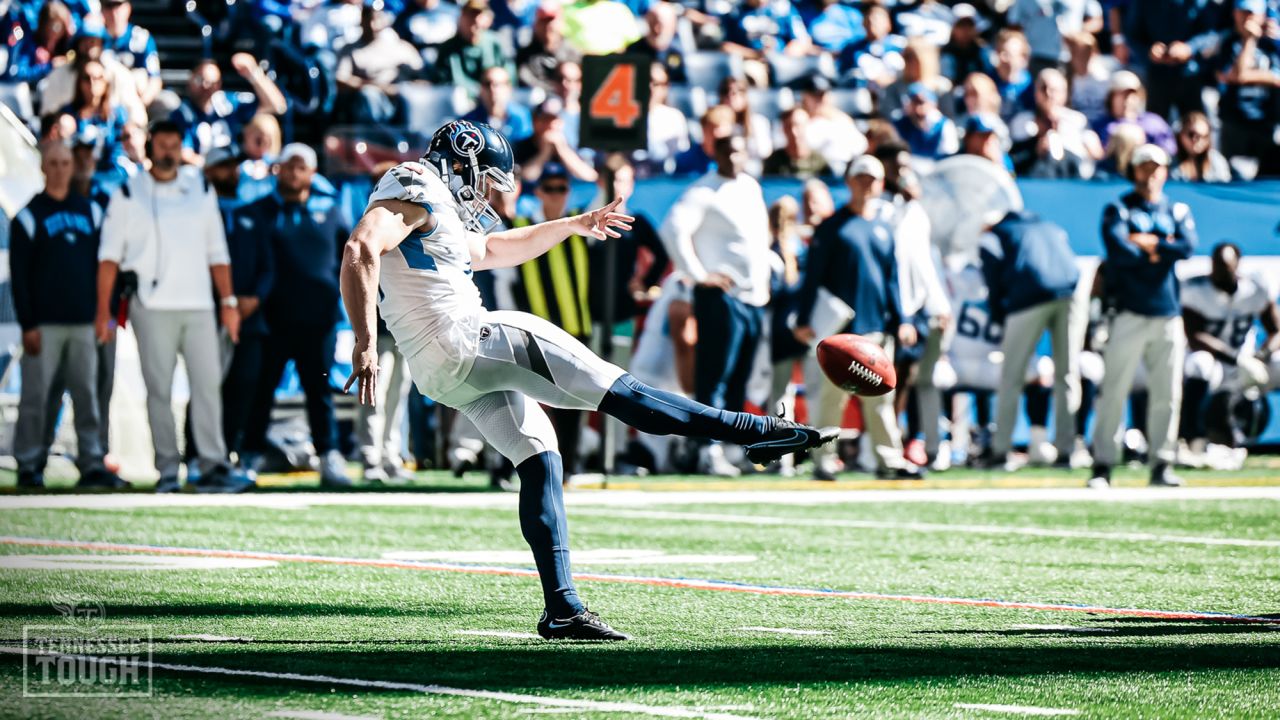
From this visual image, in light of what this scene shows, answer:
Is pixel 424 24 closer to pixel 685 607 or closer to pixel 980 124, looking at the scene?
pixel 980 124

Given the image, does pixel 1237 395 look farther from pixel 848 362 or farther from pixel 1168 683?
pixel 1168 683

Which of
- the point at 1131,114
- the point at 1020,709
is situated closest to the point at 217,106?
the point at 1131,114

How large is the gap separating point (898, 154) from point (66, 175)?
5.69 metres

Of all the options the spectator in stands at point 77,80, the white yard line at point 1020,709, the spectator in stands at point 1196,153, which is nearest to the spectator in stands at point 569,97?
the spectator in stands at point 77,80

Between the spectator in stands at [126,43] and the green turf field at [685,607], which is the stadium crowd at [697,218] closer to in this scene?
the spectator in stands at [126,43]

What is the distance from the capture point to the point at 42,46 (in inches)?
658

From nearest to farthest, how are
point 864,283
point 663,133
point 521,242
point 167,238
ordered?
point 521,242 → point 167,238 → point 864,283 → point 663,133

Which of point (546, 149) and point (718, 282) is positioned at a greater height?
point (546, 149)

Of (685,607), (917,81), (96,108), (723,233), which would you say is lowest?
(685,607)

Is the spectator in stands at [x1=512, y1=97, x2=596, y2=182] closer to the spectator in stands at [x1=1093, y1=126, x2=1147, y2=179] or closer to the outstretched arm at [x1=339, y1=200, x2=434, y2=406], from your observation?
the spectator in stands at [x1=1093, y1=126, x2=1147, y2=179]

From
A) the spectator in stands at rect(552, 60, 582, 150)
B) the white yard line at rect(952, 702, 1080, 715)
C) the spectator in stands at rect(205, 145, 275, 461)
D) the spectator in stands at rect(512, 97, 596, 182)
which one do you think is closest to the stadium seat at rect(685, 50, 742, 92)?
the spectator in stands at rect(552, 60, 582, 150)

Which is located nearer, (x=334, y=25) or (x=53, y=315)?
(x=53, y=315)

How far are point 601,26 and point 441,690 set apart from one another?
14032mm

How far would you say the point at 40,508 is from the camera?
11.4m
